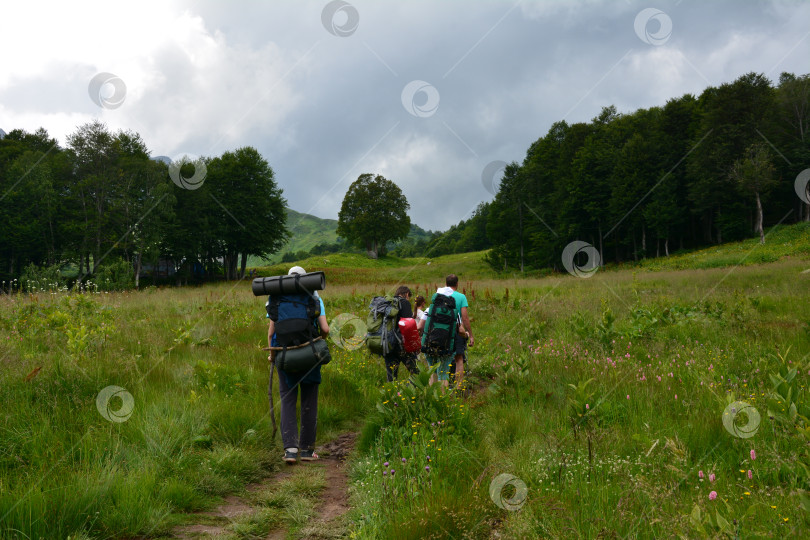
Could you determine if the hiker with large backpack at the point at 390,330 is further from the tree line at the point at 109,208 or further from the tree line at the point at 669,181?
the tree line at the point at 669,181

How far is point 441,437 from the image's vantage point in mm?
4680

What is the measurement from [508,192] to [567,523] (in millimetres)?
55587

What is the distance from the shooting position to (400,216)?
70.5 metres

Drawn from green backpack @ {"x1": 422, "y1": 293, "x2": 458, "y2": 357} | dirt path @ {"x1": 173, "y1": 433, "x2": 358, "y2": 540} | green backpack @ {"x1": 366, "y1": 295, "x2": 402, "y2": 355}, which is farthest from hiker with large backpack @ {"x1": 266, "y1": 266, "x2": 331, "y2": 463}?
green backpack @ {"x1": 422, "y1": 293, "x2": 458, "y2": 357}

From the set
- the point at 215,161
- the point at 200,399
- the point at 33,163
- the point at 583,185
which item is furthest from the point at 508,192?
the point at 200,399

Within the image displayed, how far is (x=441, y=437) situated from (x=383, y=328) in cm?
275

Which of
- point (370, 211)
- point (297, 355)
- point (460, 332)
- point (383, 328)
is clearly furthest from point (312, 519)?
point (370, 211)

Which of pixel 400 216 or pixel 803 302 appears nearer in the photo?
pixel 803 302

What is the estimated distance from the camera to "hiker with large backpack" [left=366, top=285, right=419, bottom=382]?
7145mm

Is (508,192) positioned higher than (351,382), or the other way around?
(508,192)

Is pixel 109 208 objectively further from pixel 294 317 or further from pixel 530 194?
pixel 530 194

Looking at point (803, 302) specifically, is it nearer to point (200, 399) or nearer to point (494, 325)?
point (494, 325)

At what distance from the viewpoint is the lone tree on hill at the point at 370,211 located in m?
67.6

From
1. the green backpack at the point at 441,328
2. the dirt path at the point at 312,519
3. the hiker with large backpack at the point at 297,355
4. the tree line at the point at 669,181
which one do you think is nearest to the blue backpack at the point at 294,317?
the hiker with large backpack at the point at 297,355
